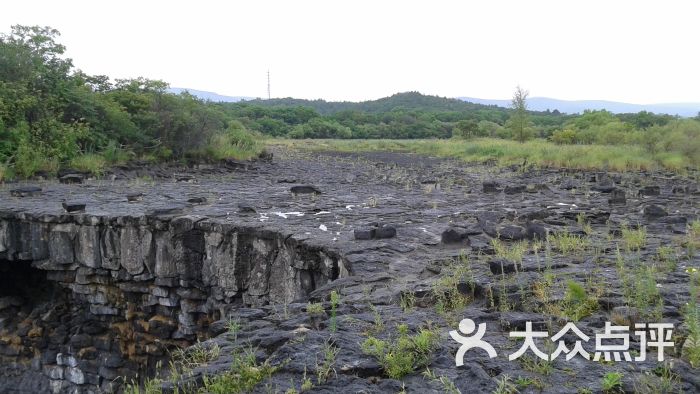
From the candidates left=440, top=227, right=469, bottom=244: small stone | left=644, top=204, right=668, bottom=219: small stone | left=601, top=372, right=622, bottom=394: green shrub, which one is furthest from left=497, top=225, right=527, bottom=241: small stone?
left=601, top=372, right=622, bottom=394: green shrub

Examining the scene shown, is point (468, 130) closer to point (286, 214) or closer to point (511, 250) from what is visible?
point (286, 214)

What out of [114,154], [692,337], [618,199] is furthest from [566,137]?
[692,337]

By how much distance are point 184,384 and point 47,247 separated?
799cm

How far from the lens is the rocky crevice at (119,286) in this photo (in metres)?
8.74

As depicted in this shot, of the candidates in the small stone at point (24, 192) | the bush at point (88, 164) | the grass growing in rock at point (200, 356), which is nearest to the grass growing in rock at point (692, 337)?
the grass growing in rock at point (200, 356)

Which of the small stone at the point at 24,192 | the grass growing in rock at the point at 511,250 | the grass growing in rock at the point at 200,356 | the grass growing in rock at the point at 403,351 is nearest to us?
the grass growing in rock at the point at 403,351

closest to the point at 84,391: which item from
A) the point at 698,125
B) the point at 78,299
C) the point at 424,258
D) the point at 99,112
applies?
the point at 78,299

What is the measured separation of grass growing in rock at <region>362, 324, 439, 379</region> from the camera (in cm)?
393

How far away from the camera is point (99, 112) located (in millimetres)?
20797

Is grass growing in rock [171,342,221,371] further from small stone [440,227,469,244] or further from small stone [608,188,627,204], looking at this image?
small stone [608,188,627,204]

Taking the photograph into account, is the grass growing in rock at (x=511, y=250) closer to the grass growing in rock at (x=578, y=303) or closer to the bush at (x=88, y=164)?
the grass growing in rock at (x=578, y=303)

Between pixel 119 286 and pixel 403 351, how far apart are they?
736 cm

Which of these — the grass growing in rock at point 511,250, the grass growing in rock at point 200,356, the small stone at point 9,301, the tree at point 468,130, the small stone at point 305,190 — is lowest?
the small stone at point 9,301

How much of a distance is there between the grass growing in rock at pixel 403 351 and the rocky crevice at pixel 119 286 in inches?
142
